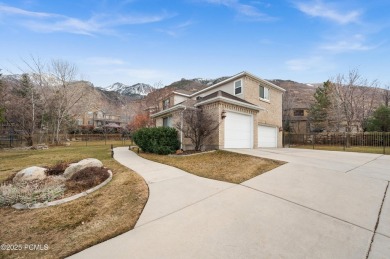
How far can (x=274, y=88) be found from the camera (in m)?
18.5

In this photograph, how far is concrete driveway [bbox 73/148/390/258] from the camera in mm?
2500

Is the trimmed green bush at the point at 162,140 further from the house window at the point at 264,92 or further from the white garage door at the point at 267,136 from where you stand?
the house window at the point at 264,92

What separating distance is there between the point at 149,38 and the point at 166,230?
1365 cm

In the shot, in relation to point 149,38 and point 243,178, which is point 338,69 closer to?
point 149,38

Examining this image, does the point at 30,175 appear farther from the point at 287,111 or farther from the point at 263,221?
the point at 287,111

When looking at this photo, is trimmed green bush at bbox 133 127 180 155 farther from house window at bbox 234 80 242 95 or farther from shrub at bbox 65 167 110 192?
house window at bbox 234 80 242 95

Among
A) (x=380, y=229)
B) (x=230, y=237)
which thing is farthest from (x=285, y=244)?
(x=380, y=229)

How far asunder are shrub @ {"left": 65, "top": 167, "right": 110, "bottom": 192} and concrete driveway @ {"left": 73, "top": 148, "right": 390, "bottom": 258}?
77.4 inches

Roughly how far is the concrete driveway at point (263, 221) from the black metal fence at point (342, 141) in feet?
51.5

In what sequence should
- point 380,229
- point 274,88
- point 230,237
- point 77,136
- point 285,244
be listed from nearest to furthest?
Answer: point 285,244 → point 230,237 → point 380,229 → point 274,88 → point 77,136

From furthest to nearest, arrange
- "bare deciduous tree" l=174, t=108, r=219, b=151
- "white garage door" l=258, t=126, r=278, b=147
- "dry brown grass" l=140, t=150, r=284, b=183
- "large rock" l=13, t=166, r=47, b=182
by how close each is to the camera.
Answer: "white garage door" l=258, t=126, r=278, b=147 → "bare deciduous tree" l=174, t=108, r=219, b=151 → "large rock" l=13, t=166, r=47, b=182 → "dry brown grass" l=140, t=150, r=284, b=183

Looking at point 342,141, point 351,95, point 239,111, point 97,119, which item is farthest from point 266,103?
point 97,119

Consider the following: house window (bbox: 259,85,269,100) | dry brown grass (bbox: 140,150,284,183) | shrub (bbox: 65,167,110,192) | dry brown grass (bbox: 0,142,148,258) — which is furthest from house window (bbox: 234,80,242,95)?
dry brown grass (bbox: 0,142,148,258)

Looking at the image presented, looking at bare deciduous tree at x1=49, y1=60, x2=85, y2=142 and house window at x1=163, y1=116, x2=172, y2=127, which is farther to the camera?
bare deciduous tree at x1=49, y1=60, x2=85, y2=142
